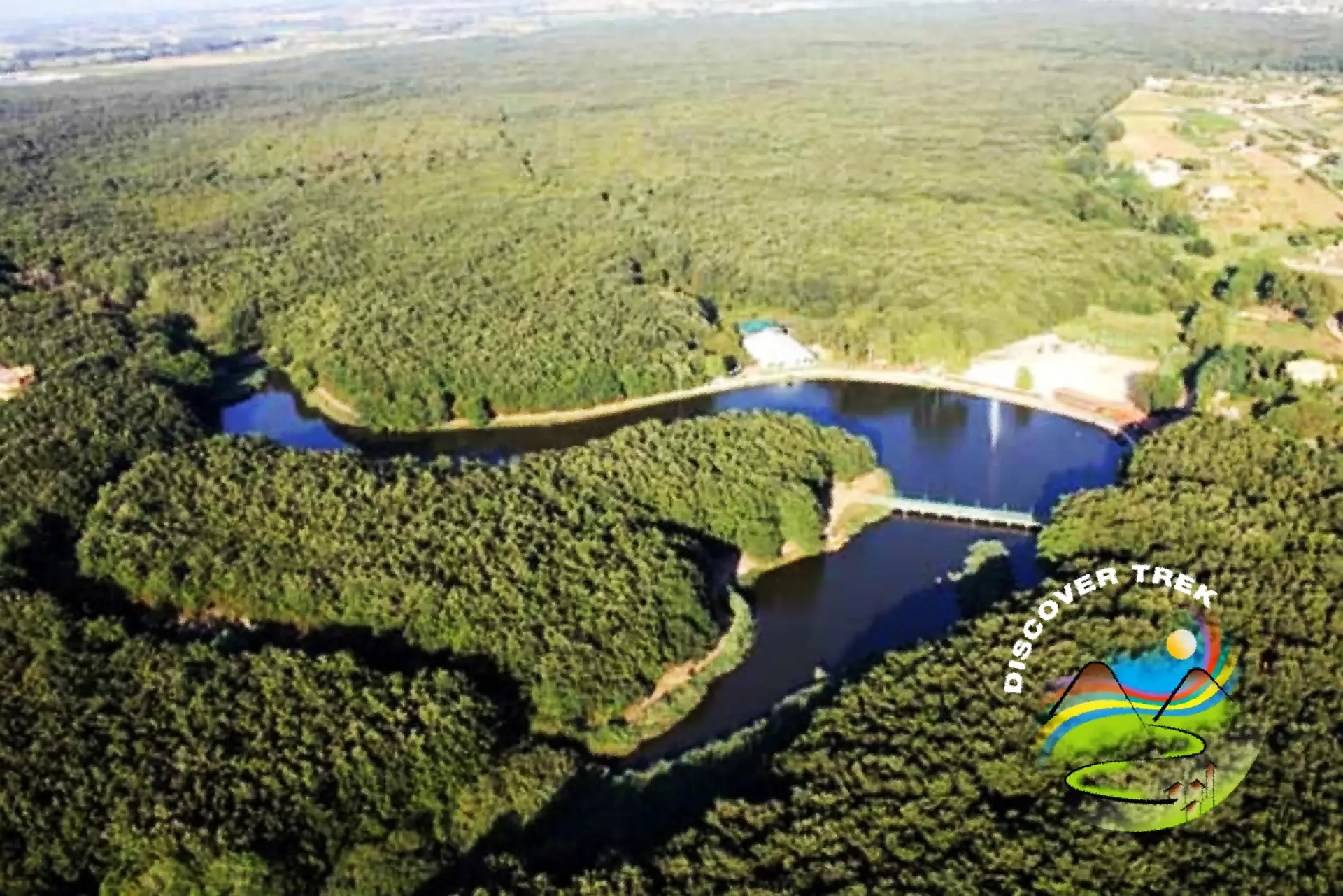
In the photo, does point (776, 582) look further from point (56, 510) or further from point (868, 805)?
point (56, 510)

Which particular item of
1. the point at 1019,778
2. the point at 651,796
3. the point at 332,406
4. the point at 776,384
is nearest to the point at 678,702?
the point at 651,796

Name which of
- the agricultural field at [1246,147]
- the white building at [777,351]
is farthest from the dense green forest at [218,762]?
the agricultural field at [1246,147]

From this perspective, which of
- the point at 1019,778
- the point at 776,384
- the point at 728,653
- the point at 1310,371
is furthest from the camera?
the point at 776,384

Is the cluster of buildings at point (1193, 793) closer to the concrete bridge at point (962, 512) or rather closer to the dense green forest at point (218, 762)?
the dense green forest at point (218, 762)

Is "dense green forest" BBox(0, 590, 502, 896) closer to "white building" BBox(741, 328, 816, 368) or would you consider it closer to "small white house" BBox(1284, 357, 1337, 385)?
"white building" BBox(741, 328, 816, 368)

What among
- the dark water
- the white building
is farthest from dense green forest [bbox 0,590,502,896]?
the white building

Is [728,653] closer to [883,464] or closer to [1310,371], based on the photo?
[883,464]
